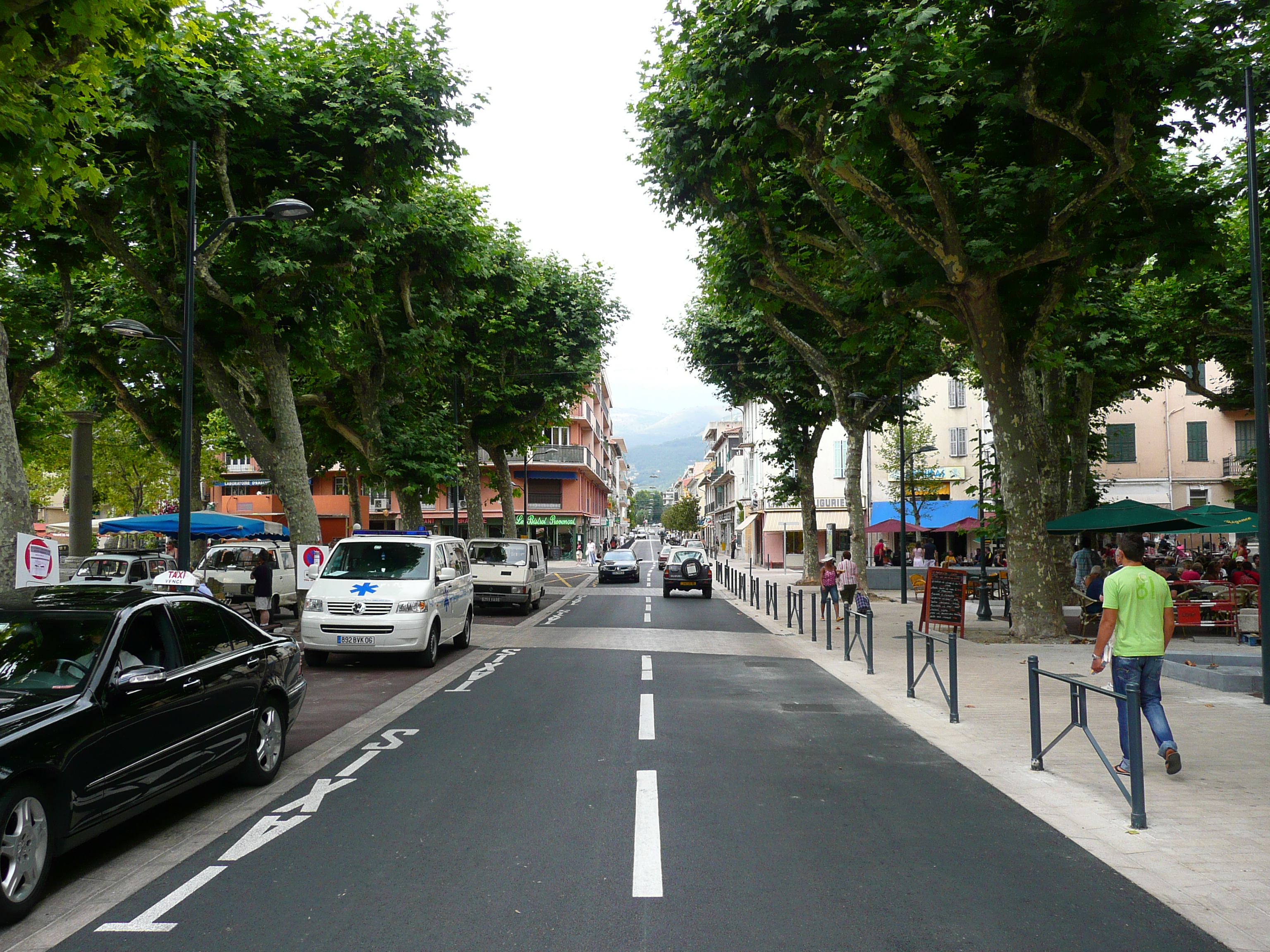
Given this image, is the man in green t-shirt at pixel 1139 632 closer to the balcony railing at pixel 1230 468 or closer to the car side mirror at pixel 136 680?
the car side mirror at pixel 136 680

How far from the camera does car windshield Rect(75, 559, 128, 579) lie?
20.4 metres

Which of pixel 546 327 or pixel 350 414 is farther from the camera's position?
pixel 546 327

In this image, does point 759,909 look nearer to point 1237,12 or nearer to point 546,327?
point 1237,12

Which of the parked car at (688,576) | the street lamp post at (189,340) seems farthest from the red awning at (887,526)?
the street lamp post at (189,340)

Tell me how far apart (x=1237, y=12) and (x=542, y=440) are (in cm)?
2553

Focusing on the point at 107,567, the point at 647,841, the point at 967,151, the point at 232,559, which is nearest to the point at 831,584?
the point at 967,151

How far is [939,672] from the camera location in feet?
42.2

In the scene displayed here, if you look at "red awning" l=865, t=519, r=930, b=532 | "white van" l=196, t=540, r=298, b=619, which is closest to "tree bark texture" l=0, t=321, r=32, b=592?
"white van" l=196, t=540, r=298, b=619

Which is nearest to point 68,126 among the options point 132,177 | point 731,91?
point 132,177

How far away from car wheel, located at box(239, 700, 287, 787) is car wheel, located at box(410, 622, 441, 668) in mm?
6119

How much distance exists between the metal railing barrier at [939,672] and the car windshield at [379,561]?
7139 millimetres

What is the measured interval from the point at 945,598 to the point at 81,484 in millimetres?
22377

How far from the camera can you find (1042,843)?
17.9 ft

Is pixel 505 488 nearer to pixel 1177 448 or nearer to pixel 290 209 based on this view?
pixel 290 209
